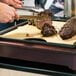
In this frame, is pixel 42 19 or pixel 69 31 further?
pixel 42 19

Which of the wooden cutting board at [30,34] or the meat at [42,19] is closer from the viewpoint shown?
the wooden cutting board at [30,34]

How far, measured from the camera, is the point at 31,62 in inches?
29.8

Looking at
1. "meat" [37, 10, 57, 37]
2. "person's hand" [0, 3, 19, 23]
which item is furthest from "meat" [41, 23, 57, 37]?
"person's hand" [0, 3, 19, 23]

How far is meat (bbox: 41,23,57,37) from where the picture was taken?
79cm

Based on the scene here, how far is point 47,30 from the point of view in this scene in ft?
2.65

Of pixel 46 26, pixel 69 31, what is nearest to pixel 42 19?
pixel 46 26

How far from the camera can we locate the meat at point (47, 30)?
0.79 m

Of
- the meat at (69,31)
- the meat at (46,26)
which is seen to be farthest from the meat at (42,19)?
the meat at (69,31)

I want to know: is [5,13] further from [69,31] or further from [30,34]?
[69,31]

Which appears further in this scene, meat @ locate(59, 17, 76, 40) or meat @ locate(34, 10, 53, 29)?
meat @ locate(34, 10, 53, 29)

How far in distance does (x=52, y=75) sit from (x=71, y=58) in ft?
0.28

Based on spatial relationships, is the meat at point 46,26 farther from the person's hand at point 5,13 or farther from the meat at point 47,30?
the person's hand at point 5,13

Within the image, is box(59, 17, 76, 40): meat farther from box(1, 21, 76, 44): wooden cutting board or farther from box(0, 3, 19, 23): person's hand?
box(0, 3, 19, 23): person's hand

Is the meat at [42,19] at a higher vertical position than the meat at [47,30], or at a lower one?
higher
